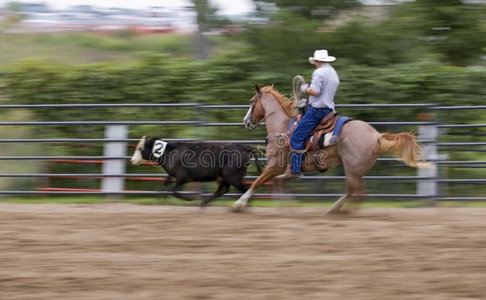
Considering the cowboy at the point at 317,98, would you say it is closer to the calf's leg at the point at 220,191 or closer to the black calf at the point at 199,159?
the black calf at the point at 199,159

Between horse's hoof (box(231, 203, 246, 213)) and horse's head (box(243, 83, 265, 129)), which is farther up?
horse's head (box(243, 83, 265, 129))

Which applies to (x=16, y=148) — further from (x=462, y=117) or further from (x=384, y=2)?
(x=462, y=117)

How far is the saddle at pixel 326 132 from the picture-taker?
8.48 meters

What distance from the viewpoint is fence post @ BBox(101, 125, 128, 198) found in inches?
399

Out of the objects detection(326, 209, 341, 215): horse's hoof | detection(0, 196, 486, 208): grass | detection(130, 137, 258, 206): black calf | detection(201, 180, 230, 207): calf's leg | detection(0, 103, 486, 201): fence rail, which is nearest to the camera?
detection(326, 209, 341, 215): horse's hoof

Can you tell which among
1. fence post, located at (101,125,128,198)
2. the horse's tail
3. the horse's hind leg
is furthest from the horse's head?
fence post, located at (101,125,128,198)

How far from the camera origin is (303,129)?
856 centimetres

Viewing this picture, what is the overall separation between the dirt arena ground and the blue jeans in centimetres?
74

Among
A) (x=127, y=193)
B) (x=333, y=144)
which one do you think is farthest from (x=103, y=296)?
(x=127, y=193)

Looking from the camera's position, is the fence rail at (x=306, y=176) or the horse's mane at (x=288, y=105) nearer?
the horse's mane at (x=288, y=105)

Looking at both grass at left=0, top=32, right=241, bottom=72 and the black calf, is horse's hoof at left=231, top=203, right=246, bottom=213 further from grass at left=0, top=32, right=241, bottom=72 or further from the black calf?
grass at left=0, top=32, right=241, bottom=72

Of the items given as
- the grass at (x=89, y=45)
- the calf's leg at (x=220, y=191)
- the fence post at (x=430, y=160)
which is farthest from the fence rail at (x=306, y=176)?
the grass at (x=89, y=45)

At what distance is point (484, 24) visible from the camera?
1103cm

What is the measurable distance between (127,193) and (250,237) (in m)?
3.27
